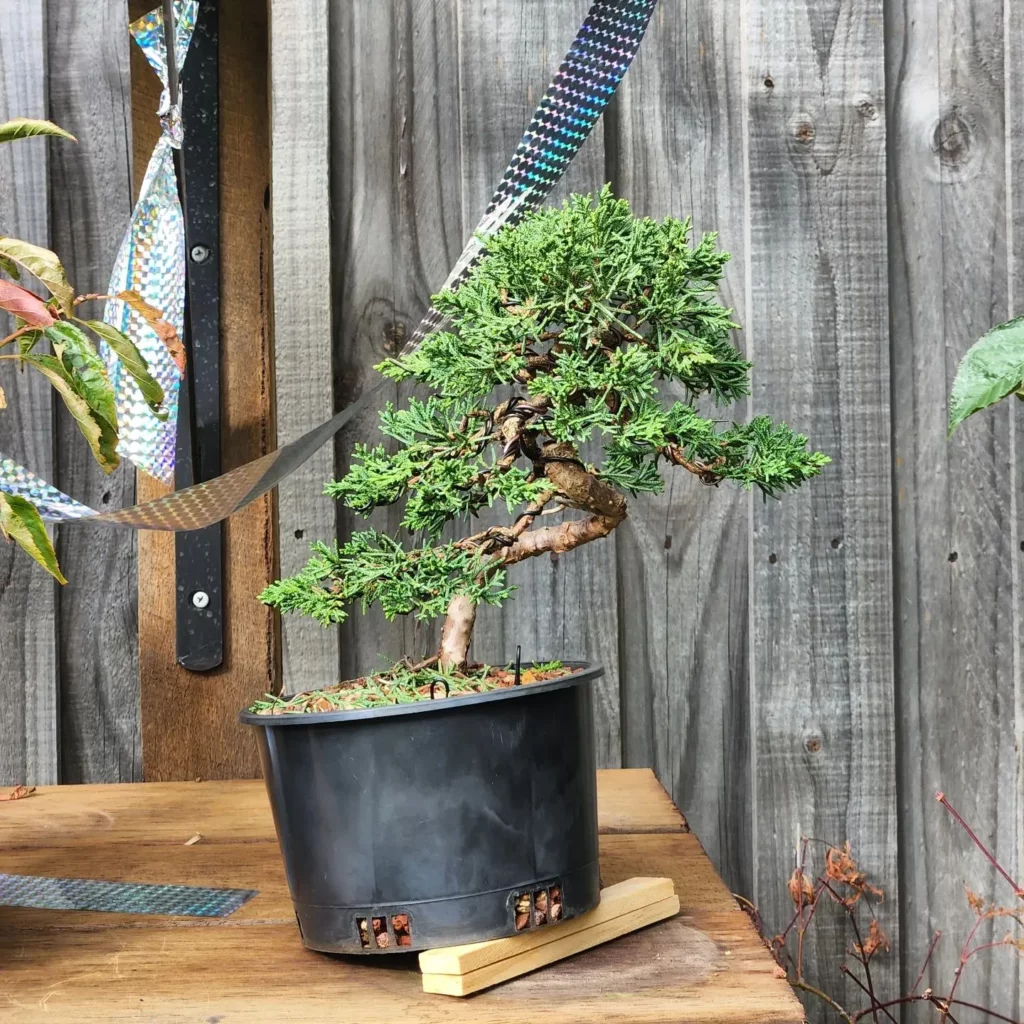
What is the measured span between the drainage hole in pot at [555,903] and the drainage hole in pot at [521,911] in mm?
18

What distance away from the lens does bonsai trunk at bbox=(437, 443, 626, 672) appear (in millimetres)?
782

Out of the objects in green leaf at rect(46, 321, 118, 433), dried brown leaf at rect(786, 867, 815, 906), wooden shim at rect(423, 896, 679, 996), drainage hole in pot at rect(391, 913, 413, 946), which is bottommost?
dried brown leaf at rect(786, 867, 815, 906)

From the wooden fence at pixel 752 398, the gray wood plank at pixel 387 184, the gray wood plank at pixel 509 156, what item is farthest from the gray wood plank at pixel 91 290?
the gray wood plank at pixel 509 156

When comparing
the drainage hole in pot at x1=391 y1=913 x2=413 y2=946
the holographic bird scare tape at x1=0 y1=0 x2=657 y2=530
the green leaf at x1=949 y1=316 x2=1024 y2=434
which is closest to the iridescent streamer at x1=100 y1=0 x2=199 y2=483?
the holographic bird scare tape at x1=0 y1=0 x2=657 y2=530

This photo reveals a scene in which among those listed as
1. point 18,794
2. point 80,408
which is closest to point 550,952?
point 80,408

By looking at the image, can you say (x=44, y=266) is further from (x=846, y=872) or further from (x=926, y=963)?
(x=926, y=963)

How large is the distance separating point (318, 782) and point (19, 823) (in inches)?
22.2

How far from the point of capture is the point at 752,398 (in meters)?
1.37

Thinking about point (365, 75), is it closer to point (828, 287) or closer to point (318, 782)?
point (828, 287)

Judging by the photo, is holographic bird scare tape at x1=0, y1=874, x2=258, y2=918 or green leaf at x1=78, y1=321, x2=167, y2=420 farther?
holographic bird scare tape at x1=0, y1=874, x2=258, y2=918

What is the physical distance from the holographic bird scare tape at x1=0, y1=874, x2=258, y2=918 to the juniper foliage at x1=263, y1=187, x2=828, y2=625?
0.27 m

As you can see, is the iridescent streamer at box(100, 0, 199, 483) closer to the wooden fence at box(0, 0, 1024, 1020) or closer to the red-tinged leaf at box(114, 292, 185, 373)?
the wooden fence at box(0, 0, 1024, 1020)

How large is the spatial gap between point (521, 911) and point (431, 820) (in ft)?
0.30

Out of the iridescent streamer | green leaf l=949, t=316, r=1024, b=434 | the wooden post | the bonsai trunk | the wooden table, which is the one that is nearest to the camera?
green leaf l=949, t=316, r=1024, b=434
